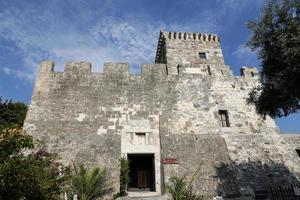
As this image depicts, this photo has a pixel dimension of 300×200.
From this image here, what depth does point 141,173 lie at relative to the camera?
1389 cm

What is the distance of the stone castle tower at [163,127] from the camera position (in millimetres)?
12664

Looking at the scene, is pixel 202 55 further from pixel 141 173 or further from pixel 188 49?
pixel 141 173

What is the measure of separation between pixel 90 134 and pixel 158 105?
418 centimetres

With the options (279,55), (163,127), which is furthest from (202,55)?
(279,55)

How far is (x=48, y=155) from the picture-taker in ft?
37.4

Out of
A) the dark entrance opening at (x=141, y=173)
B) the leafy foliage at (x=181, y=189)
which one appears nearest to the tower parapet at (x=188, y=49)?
the dark entrance opening at (x=141, y=173)

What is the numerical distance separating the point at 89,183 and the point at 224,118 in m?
8.63

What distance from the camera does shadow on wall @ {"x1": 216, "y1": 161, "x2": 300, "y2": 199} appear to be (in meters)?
12.1

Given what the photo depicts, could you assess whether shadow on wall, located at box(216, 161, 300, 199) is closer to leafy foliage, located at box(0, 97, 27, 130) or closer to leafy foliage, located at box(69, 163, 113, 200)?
leafy foliage, located at box(69, 163, 113, 200)

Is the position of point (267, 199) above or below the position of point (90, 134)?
below

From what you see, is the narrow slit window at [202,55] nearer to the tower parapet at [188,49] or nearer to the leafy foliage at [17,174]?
the tower parapet at [188,49]

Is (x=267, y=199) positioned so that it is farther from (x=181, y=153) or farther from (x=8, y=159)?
(x=8, y=159)

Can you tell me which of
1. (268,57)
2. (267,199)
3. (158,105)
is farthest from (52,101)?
(267,199)

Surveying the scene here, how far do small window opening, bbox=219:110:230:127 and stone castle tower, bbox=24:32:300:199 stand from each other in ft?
0.21
